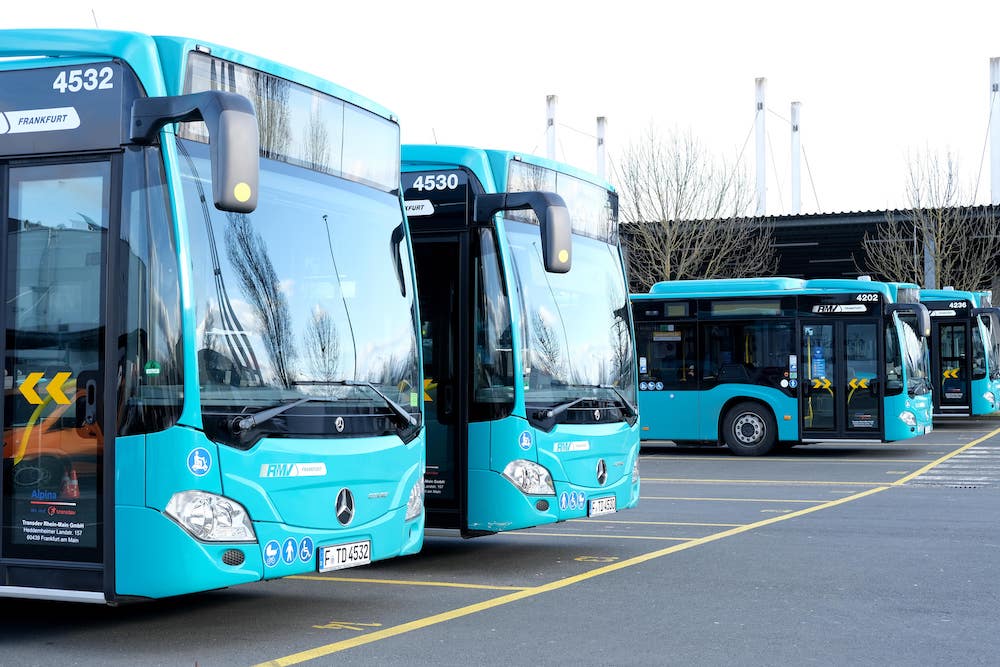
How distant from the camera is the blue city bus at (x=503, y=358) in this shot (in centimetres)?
1014

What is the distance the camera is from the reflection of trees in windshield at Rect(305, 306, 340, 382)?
7.53 m

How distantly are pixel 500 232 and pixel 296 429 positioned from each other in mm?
3410

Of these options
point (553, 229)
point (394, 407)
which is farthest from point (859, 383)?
point (394, 407)

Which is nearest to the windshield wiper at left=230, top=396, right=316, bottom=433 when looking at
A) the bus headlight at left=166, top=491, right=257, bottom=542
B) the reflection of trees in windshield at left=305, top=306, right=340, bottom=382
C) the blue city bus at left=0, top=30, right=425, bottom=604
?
the blue city bus at left=0, top=30, right=425, bottom=604

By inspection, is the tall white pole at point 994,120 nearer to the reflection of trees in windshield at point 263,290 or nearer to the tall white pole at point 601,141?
the tall white pole at point 601,141

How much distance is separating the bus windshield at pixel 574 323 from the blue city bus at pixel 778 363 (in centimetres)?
1180

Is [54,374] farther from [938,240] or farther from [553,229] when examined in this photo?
[938,240]

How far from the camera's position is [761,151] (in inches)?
1939

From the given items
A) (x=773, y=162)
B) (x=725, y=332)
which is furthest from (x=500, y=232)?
(x=773, y=162)

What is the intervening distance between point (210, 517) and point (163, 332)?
0.94 m

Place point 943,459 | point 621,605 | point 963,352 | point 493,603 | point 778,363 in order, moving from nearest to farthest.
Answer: point 621,605, point 493,603, point 943,459, point 778,363, point 963,352

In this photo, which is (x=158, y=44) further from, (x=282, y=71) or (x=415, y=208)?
(x=415, y=208)

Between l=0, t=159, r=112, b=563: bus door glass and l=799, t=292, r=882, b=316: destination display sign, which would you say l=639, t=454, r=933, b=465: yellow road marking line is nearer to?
l=799, t=292, r=882, b=316: destination display sign

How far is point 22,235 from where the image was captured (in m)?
7.25
